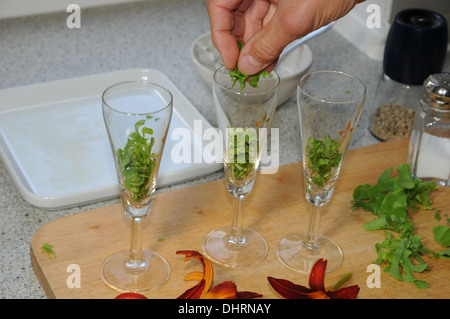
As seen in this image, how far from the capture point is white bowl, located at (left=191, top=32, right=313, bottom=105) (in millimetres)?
1331

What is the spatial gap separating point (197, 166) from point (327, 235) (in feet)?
0.90

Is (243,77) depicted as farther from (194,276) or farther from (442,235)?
(442,235)

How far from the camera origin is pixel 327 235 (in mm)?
1102

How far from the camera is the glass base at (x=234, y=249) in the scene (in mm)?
1022

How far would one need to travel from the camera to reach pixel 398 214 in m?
1.10

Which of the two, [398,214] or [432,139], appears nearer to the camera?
[398,214]

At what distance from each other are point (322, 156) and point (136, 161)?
0.27 meters

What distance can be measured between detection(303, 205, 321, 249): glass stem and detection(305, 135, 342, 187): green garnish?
0.33ft

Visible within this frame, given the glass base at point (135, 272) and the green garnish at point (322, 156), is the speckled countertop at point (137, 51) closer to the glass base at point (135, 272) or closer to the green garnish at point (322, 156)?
the glass base at point (135, 272)

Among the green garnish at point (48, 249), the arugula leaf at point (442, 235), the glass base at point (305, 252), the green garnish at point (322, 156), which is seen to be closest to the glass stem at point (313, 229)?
the glass base at point (305, 252)

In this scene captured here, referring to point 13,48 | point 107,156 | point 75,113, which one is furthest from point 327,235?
point 13,48

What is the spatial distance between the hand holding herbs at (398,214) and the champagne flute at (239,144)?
0.66 ft

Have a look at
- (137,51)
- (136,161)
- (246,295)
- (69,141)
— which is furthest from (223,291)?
(137,51)
